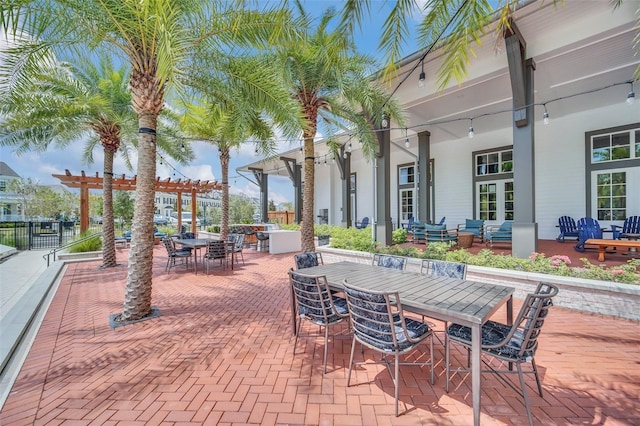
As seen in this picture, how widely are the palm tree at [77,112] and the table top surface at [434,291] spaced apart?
21.7 ft

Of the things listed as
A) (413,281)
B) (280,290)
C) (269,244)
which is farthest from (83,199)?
(413,281)

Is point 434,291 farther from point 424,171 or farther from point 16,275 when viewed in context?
point 16,275

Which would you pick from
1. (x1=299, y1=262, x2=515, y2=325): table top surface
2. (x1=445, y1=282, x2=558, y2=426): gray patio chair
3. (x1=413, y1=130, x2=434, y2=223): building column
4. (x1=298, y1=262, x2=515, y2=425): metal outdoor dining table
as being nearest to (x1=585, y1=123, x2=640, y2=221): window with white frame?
(x1=413, y1=130, x2=434, y2=223): building column

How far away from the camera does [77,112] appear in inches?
273

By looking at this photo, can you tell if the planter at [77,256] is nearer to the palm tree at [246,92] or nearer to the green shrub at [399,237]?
the palm tree at [246,92]

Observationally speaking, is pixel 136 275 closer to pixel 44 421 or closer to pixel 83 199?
pixel 44 421

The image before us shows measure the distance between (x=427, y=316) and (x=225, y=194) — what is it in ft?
31.6

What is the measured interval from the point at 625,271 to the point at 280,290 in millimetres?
5756

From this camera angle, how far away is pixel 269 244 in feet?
34.9

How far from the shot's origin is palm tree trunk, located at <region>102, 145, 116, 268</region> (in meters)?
7.86

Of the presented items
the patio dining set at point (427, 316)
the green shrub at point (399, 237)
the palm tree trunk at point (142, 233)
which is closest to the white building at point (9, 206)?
the palm tree trunk at point (142, 233)

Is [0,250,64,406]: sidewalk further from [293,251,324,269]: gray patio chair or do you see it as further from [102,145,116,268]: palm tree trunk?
[293,251,324,269]: gray patio chair

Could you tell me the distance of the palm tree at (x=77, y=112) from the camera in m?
6.51

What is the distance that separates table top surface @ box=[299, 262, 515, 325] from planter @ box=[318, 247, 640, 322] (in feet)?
7.87
